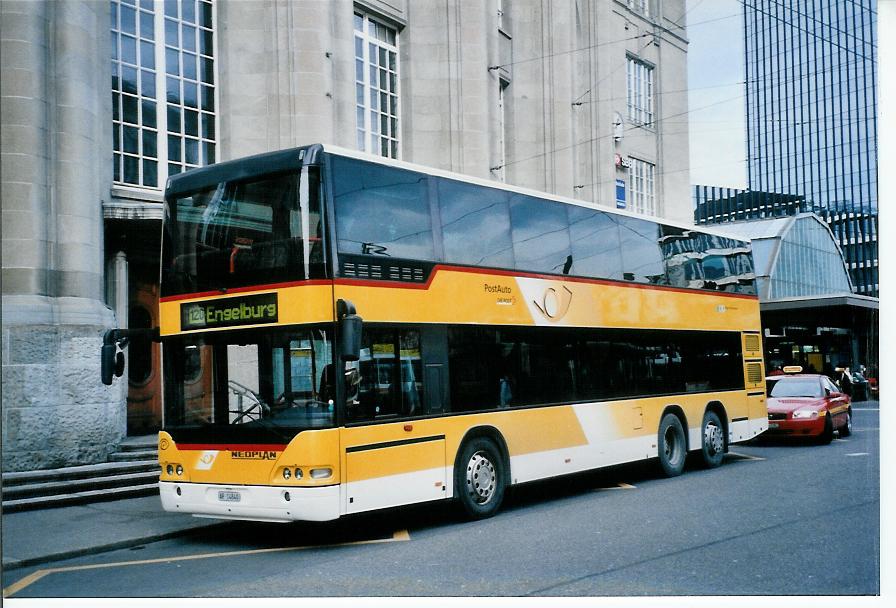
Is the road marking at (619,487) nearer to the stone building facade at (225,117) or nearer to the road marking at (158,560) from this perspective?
the road marking at (158,560)

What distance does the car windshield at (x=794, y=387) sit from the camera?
18.5 metres

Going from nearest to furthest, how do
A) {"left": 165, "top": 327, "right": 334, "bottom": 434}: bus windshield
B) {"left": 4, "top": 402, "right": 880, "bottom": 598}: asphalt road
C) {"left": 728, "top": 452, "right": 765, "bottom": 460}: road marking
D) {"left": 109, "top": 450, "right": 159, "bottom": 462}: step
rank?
{"left": 4, "top": 402, "right": 880, "bottom": 598}: asphalt road → {"left": 165, "top": 327, "right": 334, "bottom": 434}: bus windshield → {"left": 109, "top": 450, "right": 159, "bottom": 462}: step → {"left": 728, "top": 452, "right": 765, "bottom": 460}: road marking

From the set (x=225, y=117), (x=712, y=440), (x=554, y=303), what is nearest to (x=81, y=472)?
(x=225, y=117)

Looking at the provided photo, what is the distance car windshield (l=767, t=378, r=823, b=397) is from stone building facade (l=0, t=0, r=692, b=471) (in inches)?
208

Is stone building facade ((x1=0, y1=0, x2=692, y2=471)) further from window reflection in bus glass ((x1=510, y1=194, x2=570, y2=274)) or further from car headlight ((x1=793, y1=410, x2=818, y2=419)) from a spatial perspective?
car headlight ((x1=793, y1=410, x2=818, y2=419))

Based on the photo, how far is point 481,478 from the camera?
11.3 meters

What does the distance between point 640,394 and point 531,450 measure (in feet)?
9.68

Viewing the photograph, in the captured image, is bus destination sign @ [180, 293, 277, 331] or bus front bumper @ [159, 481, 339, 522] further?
bus destination sign @ [180, 293, 277, 331]

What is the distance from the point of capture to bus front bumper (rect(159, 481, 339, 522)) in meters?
9.27

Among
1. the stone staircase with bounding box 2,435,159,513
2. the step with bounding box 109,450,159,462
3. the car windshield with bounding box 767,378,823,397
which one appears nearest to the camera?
the stone staircase with bounding box 2,435,159,513

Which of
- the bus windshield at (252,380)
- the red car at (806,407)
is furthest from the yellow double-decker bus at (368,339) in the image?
the red car at (806,407)

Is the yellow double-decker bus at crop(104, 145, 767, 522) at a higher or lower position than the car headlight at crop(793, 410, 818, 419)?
higher

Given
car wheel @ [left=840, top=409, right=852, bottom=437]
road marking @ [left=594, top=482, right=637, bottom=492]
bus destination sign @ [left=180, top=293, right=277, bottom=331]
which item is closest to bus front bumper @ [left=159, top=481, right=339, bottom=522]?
bus destination sign @ [left=180, top=293, right=277, bottom=331]
